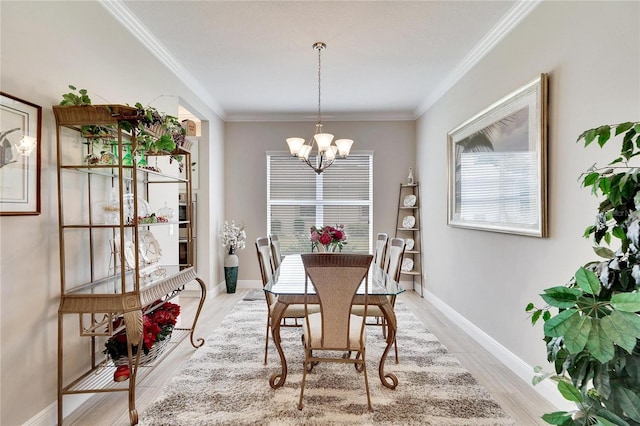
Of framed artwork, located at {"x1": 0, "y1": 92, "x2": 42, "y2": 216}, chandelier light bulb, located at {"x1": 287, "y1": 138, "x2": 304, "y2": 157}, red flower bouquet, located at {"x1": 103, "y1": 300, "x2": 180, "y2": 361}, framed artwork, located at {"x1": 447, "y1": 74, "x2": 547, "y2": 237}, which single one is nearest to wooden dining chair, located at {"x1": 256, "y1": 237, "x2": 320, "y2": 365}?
red flower bouquet, located at {"x1": 103, "y1": 300, "x2": 180, "y2": 361}

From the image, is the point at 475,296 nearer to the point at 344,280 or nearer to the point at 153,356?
the point at 344,280

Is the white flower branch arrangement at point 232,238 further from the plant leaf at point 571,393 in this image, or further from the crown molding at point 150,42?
the plant leaf at point 571,393

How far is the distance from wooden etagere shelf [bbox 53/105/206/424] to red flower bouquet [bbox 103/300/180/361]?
0.08 metres

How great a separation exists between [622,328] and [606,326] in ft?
0.10

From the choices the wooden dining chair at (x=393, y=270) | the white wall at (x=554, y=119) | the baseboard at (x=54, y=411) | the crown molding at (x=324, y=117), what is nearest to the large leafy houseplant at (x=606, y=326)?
the white wall at (x=554, y=119)

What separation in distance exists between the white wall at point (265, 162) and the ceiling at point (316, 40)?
2.55 ft

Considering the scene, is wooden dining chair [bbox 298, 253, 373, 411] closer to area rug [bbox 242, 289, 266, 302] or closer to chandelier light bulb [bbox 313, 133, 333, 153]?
chandelier light bulb [bbox 313, 133, 333, 153]

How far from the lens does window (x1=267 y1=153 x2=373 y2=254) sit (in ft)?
17.6

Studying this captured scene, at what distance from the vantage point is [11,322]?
65.4 inches

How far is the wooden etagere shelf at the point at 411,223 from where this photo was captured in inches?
198

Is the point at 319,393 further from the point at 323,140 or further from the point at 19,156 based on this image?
the point at 19,156

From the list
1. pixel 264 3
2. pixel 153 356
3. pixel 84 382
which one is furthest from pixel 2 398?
pixel 264 3

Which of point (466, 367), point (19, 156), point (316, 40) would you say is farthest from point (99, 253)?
point (466, 367)

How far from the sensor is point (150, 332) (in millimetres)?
2283
